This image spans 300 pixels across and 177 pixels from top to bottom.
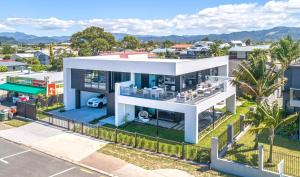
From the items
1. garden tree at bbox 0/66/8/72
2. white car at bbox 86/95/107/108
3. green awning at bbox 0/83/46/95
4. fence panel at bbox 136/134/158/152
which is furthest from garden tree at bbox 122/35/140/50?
fence panel at bbox 136/134/158/152

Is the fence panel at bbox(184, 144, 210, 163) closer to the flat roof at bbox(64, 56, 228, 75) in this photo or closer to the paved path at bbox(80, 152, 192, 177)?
the paved path at bbox(80, 152, 192, 177)

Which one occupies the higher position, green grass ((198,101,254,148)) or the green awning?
the green awning

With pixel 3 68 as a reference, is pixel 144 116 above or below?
below

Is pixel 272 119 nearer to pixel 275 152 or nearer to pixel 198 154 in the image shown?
pixel 275 152

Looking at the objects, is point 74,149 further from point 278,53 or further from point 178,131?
point 278,53

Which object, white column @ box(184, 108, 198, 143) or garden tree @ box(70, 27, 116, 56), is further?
garden tree @ box(70, 27, 116, 56)

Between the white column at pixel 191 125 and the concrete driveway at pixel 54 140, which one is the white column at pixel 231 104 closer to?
the white column at pixel 191 125

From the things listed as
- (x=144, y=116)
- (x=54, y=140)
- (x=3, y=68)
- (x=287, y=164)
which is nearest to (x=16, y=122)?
(x=54, y=140)

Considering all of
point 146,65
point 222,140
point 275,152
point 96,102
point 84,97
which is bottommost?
point 275,152
